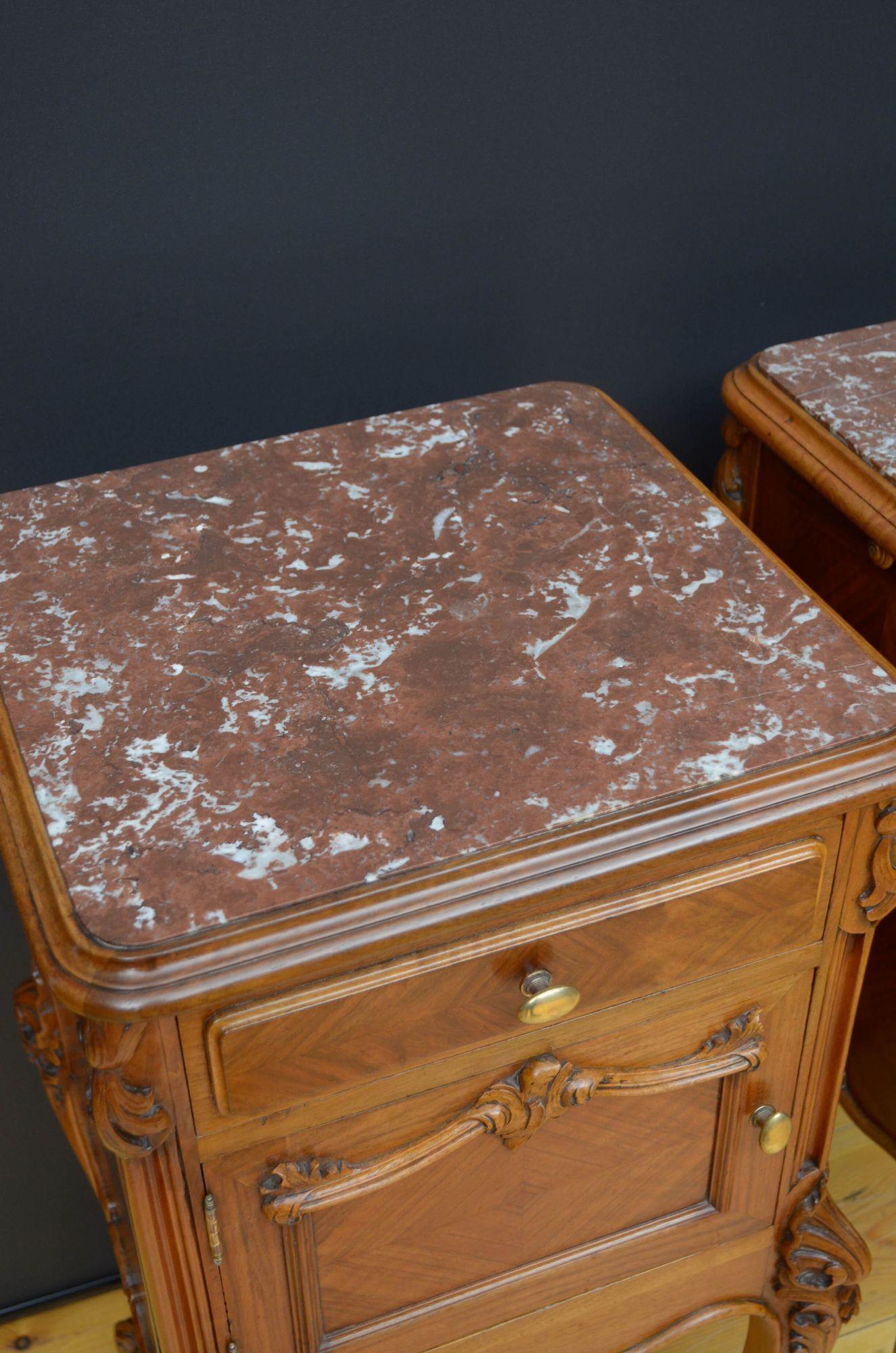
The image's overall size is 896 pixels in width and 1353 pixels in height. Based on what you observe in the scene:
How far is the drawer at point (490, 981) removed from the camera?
875mm

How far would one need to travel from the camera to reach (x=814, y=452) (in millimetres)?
1237

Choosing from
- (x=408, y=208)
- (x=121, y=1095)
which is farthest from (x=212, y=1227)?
(x=408, y=208)

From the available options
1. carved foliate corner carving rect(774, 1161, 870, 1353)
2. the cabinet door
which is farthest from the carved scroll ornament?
carved foliate corner carving rect(774, 1161, 870, 1353)

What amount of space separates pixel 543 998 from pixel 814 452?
0.57 m

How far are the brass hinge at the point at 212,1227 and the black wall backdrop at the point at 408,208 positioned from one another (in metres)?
0.59

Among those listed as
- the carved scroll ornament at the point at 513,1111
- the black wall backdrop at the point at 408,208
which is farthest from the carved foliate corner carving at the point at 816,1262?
the black wall backdrop at the point at 408,208

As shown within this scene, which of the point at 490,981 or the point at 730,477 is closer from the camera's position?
the point at 490,981

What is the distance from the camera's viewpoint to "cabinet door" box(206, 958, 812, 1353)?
0.97 metres

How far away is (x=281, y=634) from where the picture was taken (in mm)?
1035

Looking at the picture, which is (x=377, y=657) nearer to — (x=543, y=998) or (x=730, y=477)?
(x=543, y=998)

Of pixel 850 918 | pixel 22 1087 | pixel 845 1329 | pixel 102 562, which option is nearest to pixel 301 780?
pixel 102 562

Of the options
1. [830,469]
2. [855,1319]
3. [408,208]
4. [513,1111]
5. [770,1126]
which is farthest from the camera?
[855,1319]

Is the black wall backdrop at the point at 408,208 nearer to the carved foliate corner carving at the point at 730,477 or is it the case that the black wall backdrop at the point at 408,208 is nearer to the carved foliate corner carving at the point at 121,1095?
the carved foliate corner carving at the point at 730,477

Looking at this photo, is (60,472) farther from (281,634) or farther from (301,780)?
(301,780)
